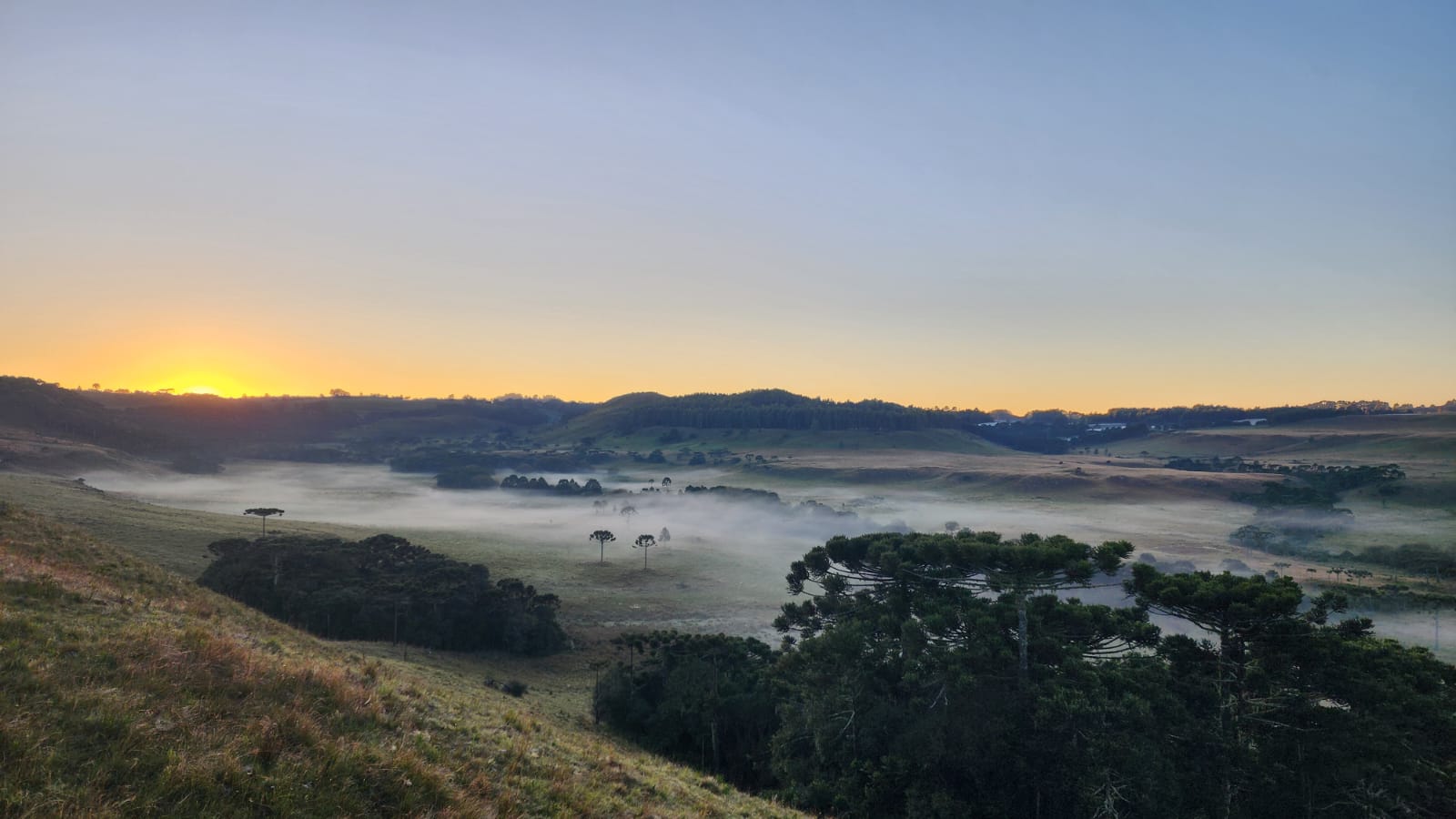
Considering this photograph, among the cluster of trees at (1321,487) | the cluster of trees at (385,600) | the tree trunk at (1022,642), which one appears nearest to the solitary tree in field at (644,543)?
the cluster of trees at (385,600)

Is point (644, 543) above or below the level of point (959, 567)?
below

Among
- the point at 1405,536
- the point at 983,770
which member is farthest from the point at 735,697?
the point at 1405,536

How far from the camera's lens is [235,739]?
11352mm

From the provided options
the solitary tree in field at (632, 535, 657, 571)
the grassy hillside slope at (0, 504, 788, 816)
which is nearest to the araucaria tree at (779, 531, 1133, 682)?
the grassy hillside slope at (0, 504, 788, 816)

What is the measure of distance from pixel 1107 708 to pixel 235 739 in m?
29.9

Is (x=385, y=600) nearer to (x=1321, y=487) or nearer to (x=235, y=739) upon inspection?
(x=235, y=739)

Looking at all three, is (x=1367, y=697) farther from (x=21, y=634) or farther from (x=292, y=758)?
(x=21, y=634)

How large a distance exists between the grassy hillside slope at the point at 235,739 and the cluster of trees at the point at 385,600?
4420cm

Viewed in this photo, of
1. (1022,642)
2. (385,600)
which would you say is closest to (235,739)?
(1022,642)

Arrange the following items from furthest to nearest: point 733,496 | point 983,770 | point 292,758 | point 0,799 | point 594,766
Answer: point 733,496
point 983,770
point 594,766
point 292,758
point 0,799

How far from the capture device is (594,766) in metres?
17.7

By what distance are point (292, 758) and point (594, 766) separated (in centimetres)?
809

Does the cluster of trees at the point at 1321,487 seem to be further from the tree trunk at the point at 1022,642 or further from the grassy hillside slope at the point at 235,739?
the grassy hillside slope at the point at 235,739

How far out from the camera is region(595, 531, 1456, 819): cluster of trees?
27891 mm
